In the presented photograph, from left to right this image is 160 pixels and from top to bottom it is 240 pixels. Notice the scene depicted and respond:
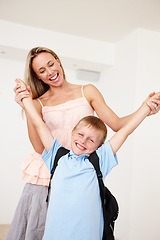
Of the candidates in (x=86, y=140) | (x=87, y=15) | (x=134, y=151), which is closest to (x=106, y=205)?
(x=86, y=140)

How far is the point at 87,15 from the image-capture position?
3.13 metres

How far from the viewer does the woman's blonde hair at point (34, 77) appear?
1.57 meters

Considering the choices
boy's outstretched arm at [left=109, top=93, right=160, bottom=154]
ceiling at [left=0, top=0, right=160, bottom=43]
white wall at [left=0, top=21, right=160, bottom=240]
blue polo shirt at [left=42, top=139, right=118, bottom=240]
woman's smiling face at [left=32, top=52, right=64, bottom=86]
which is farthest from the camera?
white wall at [left=0, top=21, right=160, bottom=240]

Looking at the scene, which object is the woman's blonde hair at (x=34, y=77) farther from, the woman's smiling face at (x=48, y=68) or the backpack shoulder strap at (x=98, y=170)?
the backpack shoulder strap at (x=98, y=170)

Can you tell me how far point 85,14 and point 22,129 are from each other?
1823 millimetres

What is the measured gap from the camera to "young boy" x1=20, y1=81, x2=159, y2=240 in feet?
3.94

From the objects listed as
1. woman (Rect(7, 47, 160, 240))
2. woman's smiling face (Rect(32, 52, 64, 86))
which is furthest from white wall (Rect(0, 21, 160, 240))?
woman's smiling face (Rect(32, 52, 64, 86))

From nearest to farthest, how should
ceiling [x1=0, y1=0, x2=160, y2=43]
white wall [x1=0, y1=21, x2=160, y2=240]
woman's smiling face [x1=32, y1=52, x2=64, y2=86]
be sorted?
1. woman's smiling face [x1=32, y1=52, x2=64, y2=86]
2. ceiling [x1=0, y1=0, x2=160, y2=43]
3. white wall [x1=0, y1=21, x2=160, y2=240]

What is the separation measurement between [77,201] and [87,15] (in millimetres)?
2460

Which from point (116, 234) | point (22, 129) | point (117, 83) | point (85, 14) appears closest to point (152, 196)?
point (116, 234)

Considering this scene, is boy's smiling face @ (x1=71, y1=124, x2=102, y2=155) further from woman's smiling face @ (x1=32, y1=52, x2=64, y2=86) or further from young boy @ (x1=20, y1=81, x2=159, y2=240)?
woman's smiling face @ (x1=32, y1=52, x2=64, y2=86)

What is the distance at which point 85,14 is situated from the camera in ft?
10.2

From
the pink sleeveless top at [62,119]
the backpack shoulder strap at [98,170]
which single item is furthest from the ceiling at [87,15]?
the backpack shoulder strap at [98,170]

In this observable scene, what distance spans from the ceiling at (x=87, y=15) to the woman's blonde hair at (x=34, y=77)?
1504mm
